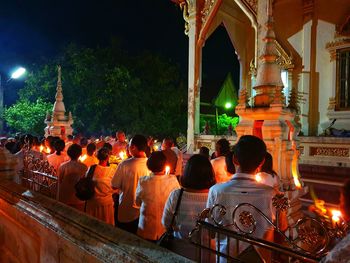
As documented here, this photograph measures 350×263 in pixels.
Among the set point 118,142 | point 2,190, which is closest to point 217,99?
point 118,142

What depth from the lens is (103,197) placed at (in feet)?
14.7

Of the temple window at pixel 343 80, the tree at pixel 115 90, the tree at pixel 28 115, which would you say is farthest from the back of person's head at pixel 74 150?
the tree at pixel 28 115

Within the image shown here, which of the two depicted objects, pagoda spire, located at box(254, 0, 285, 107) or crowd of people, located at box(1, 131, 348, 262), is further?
pagoda spire, located at box(254, 0, 285, 107)

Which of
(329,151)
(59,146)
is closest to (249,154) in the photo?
(59,146)

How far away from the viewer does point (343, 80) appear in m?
13.6

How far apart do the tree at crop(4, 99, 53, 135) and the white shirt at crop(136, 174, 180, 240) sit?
1661 cm

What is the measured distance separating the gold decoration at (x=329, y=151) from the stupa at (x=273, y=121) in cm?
554

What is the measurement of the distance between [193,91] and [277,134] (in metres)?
9.34

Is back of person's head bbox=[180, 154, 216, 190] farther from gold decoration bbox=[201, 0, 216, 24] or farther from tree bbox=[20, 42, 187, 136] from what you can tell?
tree bbox=[20, 42, 187, 136]

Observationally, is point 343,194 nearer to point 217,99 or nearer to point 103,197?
point 103,197

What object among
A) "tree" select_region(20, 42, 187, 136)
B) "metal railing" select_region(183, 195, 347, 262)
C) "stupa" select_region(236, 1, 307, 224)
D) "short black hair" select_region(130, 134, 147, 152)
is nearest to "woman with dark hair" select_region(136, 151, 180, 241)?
"short black hair" select_region(130, 134, 147, 152)

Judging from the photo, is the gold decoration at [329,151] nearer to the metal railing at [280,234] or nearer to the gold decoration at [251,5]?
the gold decoration at [251,5]

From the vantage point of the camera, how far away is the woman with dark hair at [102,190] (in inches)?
173

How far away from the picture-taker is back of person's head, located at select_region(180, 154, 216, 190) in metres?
2.84
